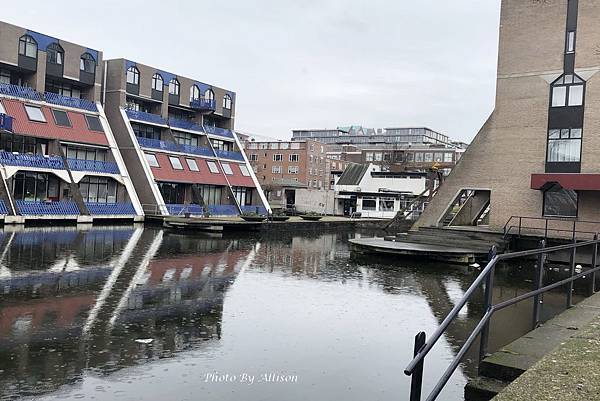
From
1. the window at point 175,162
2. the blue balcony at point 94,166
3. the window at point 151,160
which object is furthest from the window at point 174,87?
the blue balcony at point 94,166

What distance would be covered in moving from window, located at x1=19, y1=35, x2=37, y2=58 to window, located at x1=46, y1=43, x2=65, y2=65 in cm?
113

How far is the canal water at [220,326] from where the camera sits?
6.26 meters

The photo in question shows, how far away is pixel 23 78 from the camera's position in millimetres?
39000

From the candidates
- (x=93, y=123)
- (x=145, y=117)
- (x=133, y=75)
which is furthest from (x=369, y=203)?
(x=93, y=123)

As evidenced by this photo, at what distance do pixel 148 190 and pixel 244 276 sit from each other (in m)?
28.0

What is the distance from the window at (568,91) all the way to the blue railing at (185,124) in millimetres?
33241

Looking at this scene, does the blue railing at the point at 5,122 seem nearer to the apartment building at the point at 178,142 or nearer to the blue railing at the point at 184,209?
the apartment building at the point at 178,142

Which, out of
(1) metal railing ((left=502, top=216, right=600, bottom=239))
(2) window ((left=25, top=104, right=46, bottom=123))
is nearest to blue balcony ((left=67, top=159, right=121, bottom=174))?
(2) window ((left=25, top=104, right=46, bottom=123))

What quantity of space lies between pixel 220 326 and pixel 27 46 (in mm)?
36237

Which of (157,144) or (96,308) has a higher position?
(157,144)

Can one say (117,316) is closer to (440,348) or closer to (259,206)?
(440,348)

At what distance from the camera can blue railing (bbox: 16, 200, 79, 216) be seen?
104 ft

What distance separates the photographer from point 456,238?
26094 millimetres

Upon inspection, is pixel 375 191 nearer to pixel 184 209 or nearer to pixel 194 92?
pixel 194 92
